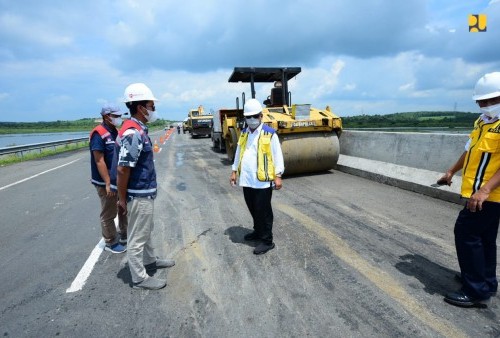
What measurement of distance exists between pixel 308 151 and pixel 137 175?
583 centimetres

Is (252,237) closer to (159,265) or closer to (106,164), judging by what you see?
(159,265)

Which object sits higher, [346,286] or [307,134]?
[307,134]

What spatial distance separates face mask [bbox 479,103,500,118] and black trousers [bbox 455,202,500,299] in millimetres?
741

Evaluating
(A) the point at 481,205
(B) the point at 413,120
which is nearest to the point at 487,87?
(A) the point at 481,205

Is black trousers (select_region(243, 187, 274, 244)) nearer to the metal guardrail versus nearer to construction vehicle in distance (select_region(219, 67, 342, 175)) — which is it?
construction vehicle in distance (select_region(219, 67, 342, 175))

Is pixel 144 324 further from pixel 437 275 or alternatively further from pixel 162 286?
pixel 437 275

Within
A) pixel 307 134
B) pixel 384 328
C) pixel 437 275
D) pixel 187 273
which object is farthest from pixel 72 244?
pixel 307 134

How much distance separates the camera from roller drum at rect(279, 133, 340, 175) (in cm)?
825

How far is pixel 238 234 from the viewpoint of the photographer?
472 centimetres

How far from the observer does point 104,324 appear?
2.79m

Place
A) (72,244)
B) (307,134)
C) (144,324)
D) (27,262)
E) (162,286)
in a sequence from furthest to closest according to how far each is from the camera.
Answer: (307,134) → (72,244) → (27,262) → (162,286) → (144,324)

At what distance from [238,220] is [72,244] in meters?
2.44

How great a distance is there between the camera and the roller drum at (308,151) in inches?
325

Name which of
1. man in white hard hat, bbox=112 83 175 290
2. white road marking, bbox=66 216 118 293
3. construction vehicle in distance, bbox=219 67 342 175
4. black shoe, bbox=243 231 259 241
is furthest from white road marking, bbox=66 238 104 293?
construction vehicle in distance, bbox=219 67 342 175
